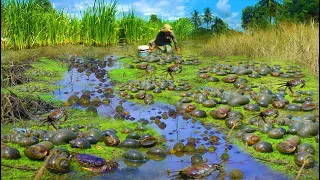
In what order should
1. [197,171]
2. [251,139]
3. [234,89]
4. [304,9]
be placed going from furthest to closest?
[304,9] < [234,89] < [251,139] < [197,171]

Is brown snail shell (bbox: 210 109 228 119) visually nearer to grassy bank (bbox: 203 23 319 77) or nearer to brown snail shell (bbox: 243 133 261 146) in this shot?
brown snail shell (bbox: 243 133 261 146)

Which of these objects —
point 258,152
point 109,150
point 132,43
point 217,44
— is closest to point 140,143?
point 109,150

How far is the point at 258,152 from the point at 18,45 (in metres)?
10.7

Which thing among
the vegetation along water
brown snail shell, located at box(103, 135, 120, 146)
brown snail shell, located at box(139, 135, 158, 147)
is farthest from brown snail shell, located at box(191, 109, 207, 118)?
brown snail shell, located at box(103, 135, 120, 146)

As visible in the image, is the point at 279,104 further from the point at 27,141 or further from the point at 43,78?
the point at 43,78

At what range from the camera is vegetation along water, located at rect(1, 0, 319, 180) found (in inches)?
154

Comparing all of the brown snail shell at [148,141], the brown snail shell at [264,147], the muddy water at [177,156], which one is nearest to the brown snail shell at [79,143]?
the muddy water at [177,156]

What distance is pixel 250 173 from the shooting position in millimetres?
3848

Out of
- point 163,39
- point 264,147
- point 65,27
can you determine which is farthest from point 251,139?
point 65,27

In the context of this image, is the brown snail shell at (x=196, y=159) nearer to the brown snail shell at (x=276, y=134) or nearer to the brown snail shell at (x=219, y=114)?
the brown snail shell at (x=276, y=134)

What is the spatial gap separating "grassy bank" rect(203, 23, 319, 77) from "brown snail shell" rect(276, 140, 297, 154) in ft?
18.8

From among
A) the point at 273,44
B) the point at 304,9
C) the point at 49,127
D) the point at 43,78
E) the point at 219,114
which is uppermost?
the point at 304,9

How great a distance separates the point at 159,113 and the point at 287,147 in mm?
2238

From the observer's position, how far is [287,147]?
425cm
